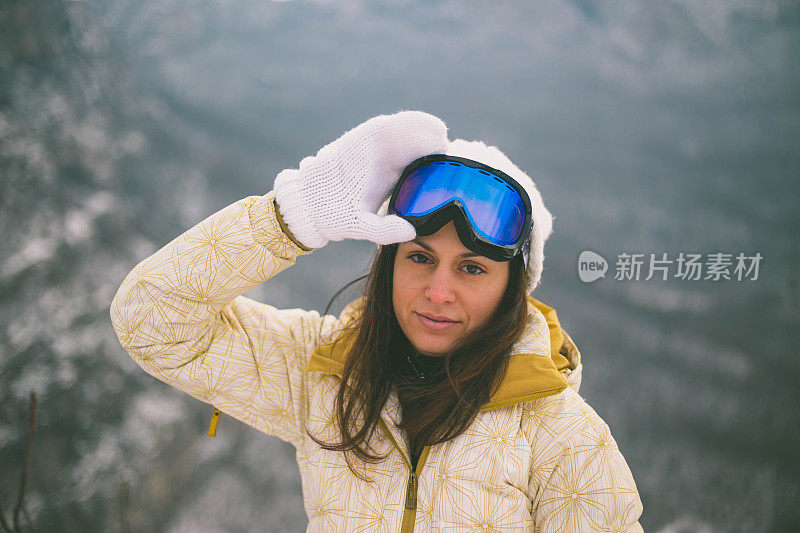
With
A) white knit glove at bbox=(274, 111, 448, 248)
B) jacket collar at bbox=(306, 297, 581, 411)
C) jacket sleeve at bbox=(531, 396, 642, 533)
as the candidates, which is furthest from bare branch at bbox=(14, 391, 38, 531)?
jacket sleeve at bbox=(531, 396, 642, 533)

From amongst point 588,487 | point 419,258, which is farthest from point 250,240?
point 588,487

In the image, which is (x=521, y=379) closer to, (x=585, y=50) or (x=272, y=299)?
(x=272, y=299)

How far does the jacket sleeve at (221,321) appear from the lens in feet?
3.51

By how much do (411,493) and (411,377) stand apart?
0.85ft

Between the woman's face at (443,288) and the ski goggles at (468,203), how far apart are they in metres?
0.03

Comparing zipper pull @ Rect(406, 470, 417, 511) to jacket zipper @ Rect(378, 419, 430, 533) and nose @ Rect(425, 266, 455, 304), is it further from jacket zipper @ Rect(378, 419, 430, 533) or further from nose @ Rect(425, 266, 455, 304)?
nose @ Rect(425, 266, 455, 304)

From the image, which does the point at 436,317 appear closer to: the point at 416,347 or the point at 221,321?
the point at 416,347

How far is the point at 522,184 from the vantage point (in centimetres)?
120

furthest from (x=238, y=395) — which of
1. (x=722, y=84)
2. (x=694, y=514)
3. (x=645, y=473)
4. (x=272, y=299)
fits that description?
(x=722, y=84)

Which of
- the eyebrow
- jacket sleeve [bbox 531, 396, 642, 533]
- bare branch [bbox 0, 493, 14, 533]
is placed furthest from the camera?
bare branch [bbox 0, 493, 14, 533]

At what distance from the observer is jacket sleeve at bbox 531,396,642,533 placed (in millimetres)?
994

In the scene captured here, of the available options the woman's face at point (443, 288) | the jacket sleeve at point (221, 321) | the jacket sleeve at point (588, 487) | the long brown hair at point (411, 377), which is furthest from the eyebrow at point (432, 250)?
the jacket sleeve at point (588, 487)

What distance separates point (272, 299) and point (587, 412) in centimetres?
127

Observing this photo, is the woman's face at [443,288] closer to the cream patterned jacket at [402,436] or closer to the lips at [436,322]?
the lips at [436,322]
